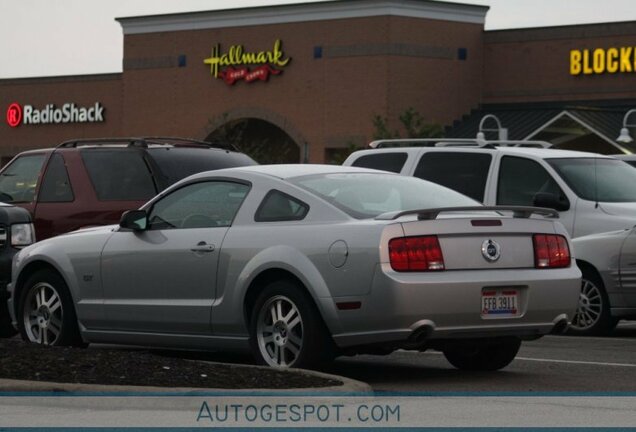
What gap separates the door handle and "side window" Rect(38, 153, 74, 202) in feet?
15.5

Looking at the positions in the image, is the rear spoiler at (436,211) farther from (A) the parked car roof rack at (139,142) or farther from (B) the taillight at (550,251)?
(A) the parked car roof rack at (139,142)

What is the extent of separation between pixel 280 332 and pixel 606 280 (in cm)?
601

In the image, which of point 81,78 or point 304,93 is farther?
point 81,78

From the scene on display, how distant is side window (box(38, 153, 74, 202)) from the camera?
1633 centimetres

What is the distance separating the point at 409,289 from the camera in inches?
413

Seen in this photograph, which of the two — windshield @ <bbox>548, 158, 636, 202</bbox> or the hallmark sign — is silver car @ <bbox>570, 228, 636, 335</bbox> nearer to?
windshield @ <bbox>548, 158, 636, 202</bbox>

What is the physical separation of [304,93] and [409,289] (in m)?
45.4

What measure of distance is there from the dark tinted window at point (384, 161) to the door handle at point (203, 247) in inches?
276

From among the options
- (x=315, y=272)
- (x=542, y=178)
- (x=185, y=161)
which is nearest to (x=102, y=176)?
(x=185, y=161)

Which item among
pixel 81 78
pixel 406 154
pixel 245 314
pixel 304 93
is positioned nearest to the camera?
pixel 245 314

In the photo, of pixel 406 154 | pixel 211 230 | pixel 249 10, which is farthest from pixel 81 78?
pixel 211 230

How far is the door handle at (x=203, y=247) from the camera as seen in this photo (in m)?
11.7

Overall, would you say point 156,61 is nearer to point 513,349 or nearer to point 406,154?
point 406,154

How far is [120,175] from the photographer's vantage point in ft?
53.0
